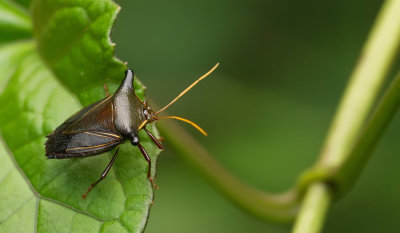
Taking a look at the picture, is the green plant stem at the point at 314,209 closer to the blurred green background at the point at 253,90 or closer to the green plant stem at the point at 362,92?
the green plant stem at the point at 362,92

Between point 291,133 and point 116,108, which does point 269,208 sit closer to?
point 116,108

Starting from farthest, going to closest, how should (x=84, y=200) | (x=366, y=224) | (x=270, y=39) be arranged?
(x=270, y=39) < (x=366, y=224) < (x=84, y=200)

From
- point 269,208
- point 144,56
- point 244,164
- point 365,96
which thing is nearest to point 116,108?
point 269,208

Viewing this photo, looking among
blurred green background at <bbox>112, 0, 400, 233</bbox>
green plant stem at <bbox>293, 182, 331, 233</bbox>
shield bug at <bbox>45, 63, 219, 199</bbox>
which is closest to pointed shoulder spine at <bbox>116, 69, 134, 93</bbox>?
shield bug at <bbox>45, 63, 219, 199</bbox>

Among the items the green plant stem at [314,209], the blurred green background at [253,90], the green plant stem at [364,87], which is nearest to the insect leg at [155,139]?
the green plant stem at [314,209]

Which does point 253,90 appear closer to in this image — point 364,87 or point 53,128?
point 364,87

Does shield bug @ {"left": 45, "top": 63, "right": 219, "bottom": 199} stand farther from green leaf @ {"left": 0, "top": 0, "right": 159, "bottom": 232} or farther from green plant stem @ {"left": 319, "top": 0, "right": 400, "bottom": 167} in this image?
green plant stem @ {"left": 319, "top": 0, "right": 400, "bottom": 167}

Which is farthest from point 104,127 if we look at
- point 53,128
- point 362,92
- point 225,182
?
point 362,92
